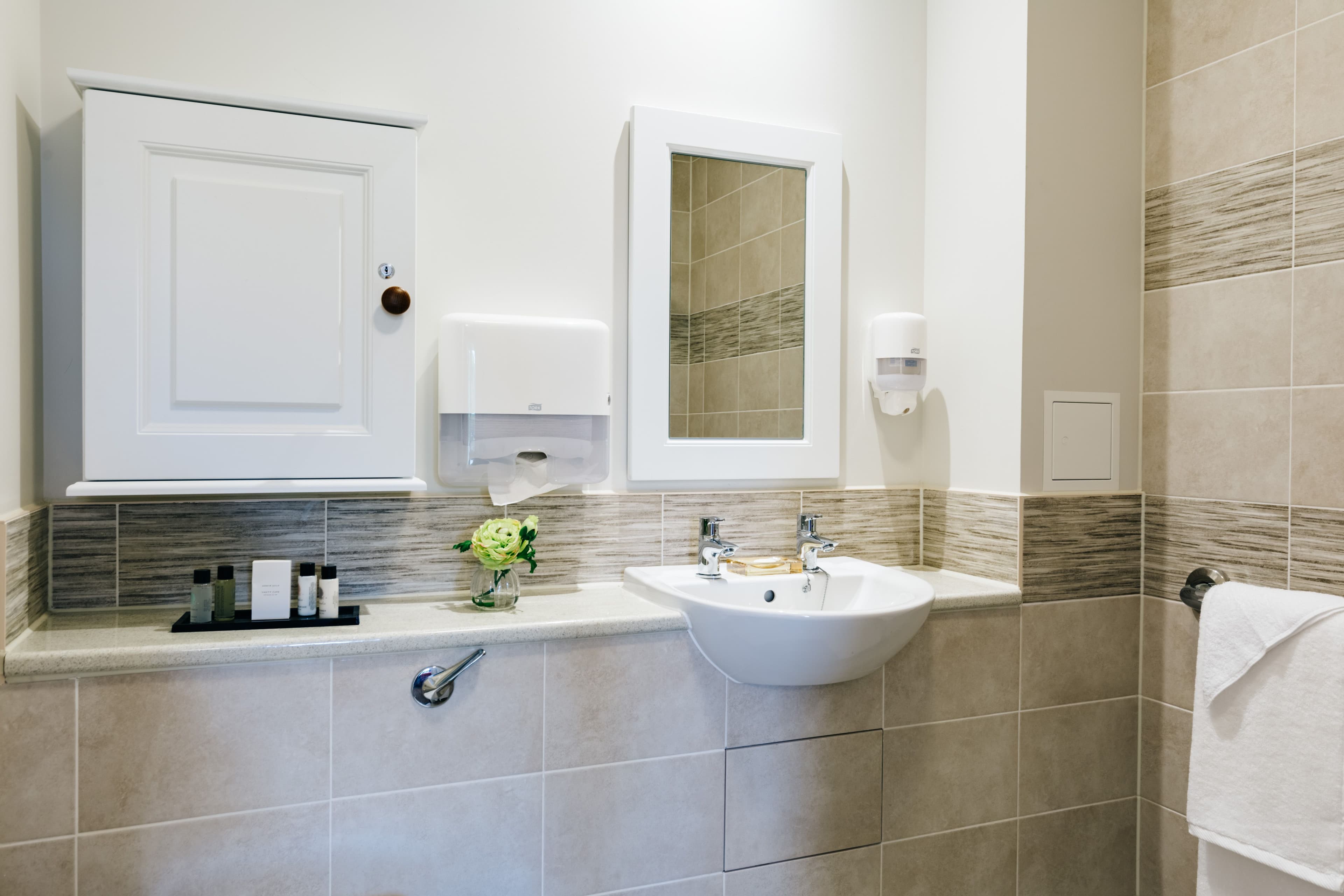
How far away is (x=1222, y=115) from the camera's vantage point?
5.49 ft

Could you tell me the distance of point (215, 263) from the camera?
1312 millimetres

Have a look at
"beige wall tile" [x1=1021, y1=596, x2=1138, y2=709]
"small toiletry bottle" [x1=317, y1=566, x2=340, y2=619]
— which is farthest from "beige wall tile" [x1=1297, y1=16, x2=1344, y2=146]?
"small toiletry bottle" [x1=317, y1=566, x2=340, y2=619]

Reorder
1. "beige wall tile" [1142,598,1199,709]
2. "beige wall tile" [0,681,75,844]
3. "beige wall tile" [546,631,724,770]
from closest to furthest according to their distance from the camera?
"beige wall tile" [0,681,75,844] < "beige wall tile" [546,631,724,770] < "beige wall tile" [1142,598,1199,709]

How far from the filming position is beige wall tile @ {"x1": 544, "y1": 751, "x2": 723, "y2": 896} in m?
1.36

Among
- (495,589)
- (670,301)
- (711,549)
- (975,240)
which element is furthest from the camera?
(975,240)

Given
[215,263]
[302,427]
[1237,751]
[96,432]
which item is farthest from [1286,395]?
[96,432]

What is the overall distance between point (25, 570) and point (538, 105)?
1.18 metres

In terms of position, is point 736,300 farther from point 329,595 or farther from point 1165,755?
point 1165,755

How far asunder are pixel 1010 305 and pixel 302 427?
1.38m

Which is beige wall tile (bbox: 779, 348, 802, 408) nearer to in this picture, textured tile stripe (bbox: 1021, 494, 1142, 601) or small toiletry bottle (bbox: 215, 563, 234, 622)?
textured tile stripe (bbox: 1021, 494, 1142, 601)

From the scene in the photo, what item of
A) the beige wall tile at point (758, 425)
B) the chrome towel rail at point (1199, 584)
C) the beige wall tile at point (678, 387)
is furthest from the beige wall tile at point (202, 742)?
the chrome towel rail at point (1199, 584)

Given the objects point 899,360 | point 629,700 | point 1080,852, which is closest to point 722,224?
point 899,360

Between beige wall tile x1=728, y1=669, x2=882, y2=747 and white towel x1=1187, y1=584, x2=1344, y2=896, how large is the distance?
0.56 m

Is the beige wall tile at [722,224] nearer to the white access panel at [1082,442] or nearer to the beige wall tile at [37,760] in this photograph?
the white access panel at [1082,442]
